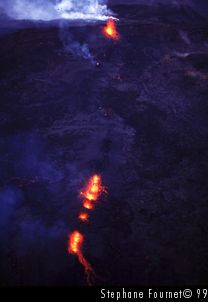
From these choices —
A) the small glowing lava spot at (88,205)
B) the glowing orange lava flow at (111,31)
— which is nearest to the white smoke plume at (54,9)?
the glowing orange lava flow at (111,31)

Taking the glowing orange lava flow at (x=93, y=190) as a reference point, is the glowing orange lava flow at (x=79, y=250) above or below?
below

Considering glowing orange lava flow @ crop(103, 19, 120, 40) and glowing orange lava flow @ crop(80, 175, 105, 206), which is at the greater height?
glowing orange lava flow @ crop(103, 19, 120, 40)

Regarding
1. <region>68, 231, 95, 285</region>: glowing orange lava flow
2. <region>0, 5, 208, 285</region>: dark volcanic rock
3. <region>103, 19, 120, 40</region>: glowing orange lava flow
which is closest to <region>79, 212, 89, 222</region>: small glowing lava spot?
<region>0, 5, 208, 285</region>: dark volcanic rock

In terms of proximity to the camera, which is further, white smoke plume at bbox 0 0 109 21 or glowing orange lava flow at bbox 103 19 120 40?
white smoke plume at bbox 0 0 109 21

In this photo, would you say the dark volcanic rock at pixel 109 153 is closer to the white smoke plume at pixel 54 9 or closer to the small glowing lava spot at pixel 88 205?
the small glowing lava spot at pixel 88 205

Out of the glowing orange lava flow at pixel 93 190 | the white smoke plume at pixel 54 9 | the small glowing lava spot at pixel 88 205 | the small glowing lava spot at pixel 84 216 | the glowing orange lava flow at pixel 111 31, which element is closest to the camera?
the small glowing lava spot at pixel 84 216

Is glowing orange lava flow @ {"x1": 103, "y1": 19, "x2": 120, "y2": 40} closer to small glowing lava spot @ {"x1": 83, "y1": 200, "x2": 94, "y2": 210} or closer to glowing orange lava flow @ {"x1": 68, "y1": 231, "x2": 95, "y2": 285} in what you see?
small glowing lava spot @ {"x1": 83, "y1": 200, "x2": 94, "y2": 210}

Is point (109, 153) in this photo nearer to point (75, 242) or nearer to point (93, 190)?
point (93, 190)
